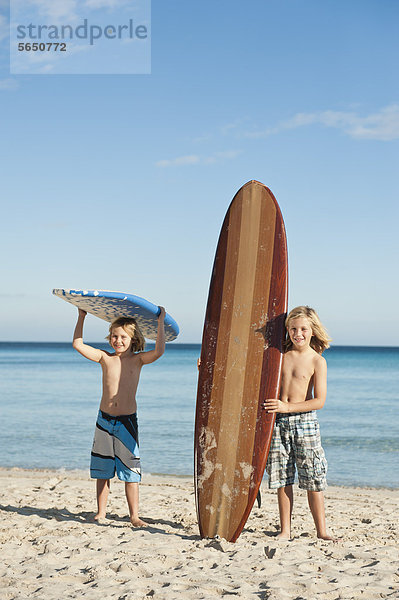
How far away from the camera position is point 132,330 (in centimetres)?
434

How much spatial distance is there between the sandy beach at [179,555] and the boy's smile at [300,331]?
4.10 ft

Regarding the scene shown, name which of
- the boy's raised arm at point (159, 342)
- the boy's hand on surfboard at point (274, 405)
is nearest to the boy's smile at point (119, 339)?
the boy's raised arm at point (159, 342)

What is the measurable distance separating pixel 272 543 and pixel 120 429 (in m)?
Result: 1.25

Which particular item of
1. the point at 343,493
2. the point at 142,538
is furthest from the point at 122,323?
the point at 343,493

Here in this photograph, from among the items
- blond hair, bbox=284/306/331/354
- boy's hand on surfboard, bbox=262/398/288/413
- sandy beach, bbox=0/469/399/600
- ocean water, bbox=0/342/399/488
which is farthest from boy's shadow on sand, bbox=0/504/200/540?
ocean water, bbox=0/342/399/488

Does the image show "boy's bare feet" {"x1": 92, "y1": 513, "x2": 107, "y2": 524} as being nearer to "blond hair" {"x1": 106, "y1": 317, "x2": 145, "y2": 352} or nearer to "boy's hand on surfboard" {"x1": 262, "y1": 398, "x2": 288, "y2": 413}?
"blond hair" {"x1": 106, "y1": 317, "x2": 145, "y2": 352}

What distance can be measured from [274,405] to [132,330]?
1169 mm

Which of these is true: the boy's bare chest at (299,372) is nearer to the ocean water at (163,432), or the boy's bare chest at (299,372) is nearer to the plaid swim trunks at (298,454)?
the plaid swim trunks at (298,454)

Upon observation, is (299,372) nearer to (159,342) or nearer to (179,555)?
(159,342)

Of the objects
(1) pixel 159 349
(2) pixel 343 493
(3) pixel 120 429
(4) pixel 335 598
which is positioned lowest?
(2) pixel 343 493

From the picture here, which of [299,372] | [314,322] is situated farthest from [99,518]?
[314,322]

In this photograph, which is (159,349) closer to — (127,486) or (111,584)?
(127,486)

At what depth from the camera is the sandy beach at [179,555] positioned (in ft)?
9.63

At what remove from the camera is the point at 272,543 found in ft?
12.4
